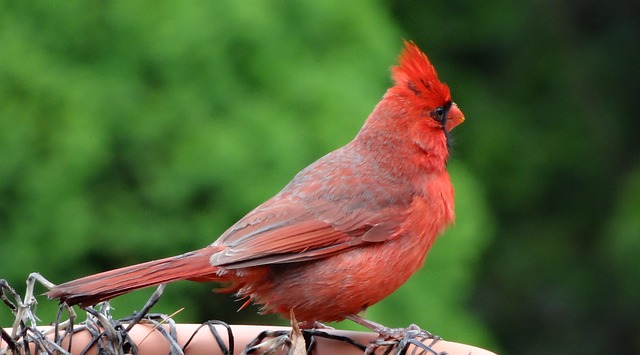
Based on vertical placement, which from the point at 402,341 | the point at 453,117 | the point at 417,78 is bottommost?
the point at 402,341

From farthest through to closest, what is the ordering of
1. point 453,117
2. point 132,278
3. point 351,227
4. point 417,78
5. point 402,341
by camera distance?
point 453,117 → point 417,78 → point 351,227 → point 132,278 → point 402,341

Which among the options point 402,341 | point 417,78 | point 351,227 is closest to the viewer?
point 402,341

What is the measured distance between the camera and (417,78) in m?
3.25

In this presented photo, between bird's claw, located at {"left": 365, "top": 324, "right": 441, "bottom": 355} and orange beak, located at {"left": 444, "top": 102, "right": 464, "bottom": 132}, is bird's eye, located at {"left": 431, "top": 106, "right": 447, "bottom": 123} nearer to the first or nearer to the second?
orange beak, located at {"left": 444, "top": 102, "right": 464, "bottom": 132}

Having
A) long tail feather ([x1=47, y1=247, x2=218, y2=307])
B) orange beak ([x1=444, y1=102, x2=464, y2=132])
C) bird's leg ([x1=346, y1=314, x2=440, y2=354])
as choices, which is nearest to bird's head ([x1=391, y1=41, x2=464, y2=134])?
orange beak ([x1=444, y1=102, x2=464, y2=132])

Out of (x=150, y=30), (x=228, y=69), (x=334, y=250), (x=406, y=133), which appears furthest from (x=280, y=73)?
(x=334, y=250)

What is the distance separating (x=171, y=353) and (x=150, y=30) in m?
2.62

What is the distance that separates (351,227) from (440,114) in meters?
0.51

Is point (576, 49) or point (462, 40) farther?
point (576, 49)

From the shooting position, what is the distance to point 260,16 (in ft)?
15.4

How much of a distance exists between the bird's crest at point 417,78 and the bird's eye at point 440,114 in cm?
2

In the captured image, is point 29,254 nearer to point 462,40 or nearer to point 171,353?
point 171,353

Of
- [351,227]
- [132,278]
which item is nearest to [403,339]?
[132,278]

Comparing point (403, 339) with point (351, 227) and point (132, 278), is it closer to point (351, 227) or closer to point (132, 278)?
point (132, 278)
